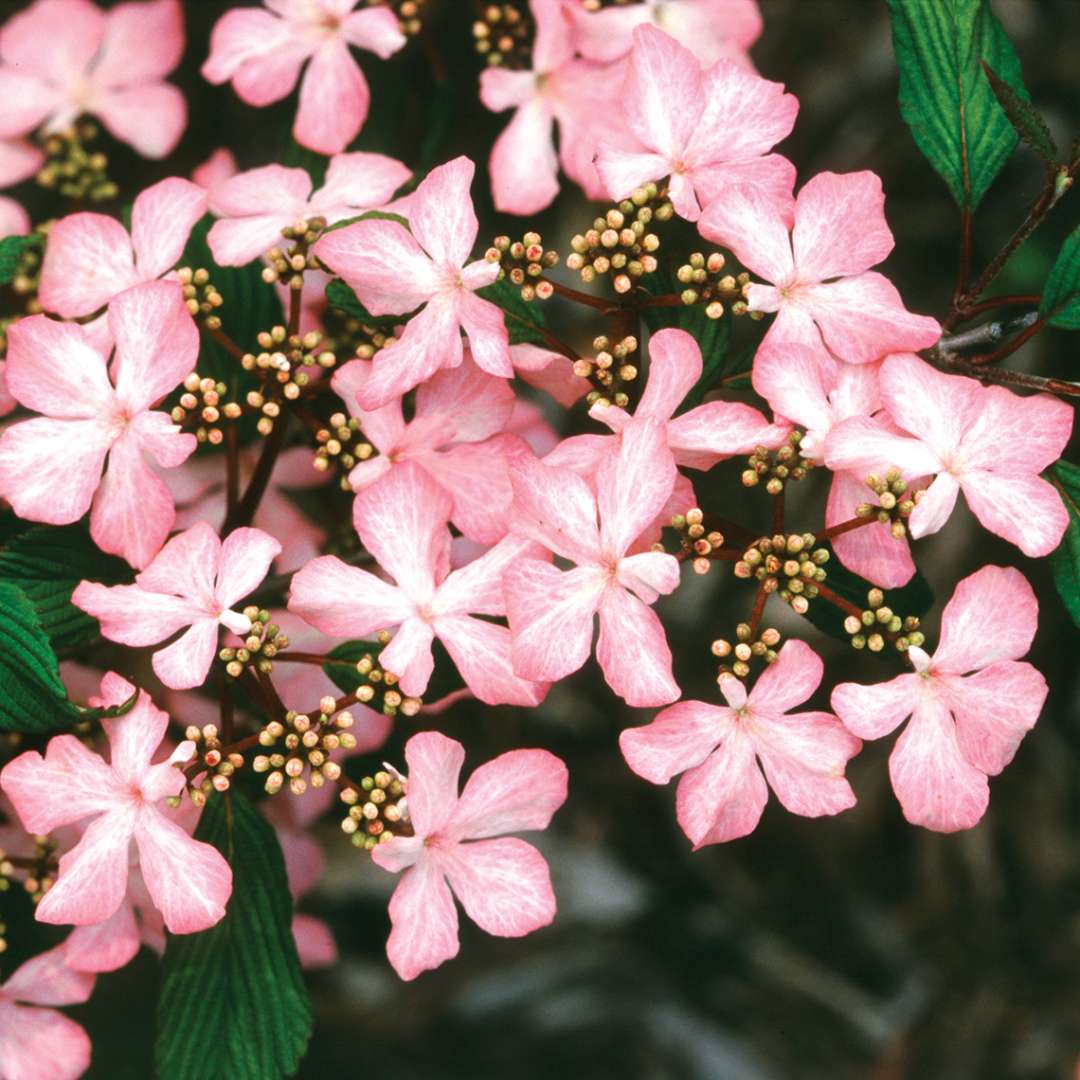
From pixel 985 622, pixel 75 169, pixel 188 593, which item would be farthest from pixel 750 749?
pixel 75 169

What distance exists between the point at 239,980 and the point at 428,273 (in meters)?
0.53

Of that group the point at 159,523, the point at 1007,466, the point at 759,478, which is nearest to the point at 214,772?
the point at 159,523

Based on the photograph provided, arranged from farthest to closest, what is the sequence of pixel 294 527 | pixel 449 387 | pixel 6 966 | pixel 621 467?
pixel 294 527 < pixel 6 966 < pixel 449 387 < pixel 621 467

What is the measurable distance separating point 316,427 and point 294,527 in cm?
23

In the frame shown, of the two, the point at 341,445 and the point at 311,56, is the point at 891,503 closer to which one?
the point at 341,445

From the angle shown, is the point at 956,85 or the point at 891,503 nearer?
the point at 891,503

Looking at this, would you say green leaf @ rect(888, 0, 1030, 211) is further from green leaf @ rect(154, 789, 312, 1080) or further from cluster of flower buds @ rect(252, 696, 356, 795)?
green leaf @ rect(154, 789, 312, 1080)

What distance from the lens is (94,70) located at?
3.73 ft

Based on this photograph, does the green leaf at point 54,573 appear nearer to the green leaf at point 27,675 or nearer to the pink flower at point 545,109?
the green leaf at point 27,675

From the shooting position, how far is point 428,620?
30.7 inches

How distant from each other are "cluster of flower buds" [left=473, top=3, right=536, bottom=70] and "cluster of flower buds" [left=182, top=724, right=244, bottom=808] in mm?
657

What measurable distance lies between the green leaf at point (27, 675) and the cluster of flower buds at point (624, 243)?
409mm

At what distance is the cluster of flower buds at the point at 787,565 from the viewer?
0.72 meters

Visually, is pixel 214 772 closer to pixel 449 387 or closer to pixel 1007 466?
pixel 449 387
